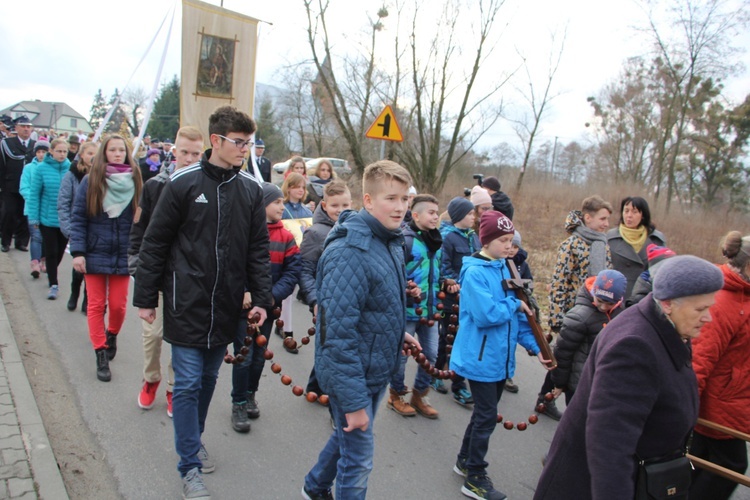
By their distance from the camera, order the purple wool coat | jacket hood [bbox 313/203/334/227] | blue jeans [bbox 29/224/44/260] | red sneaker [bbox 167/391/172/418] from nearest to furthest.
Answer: the purple wool coat < red sneaker [bbox 167/391/172/418] < jacket hood [bbox 313/203/334/227] < blue jeans [bbox 29/224/44/260]

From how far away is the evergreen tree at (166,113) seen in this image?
165ft

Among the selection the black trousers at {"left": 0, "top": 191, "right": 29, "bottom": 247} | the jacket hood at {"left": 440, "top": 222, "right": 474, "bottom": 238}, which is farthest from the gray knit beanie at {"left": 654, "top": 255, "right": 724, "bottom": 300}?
the black trousers at {"left": 0, "top": 191, "right": 29, "bottom": 247}

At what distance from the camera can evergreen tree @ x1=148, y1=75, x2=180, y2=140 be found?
50219 mm

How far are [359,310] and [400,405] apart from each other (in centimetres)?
251

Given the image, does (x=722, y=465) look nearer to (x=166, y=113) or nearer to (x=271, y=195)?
(x=271, y=195)

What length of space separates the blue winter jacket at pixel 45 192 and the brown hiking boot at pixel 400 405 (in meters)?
4.97

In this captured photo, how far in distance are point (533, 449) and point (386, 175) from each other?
2842 mm

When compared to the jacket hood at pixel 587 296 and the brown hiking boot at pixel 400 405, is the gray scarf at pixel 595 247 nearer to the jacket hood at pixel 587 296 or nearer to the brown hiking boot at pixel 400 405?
the jacket hood at pixel 587 296

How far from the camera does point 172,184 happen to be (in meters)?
3.19

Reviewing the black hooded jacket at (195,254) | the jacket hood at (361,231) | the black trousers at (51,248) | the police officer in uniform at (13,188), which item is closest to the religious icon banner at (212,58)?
the black trousers at (51,248)

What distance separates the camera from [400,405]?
4.88 meters

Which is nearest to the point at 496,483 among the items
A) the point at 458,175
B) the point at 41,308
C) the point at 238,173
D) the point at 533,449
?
the point at 533,449

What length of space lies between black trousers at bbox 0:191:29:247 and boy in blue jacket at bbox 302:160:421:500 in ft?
28.7

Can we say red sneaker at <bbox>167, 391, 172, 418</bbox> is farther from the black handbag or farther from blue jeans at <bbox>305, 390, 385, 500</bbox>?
the black handbag
